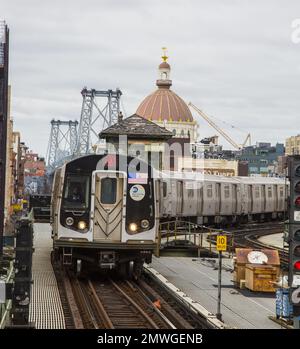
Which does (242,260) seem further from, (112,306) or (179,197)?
(179,197)

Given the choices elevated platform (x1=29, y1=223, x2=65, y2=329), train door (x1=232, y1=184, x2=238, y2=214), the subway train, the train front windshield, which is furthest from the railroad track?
train door (x1=232, y1=184, x2=238, y2=214)

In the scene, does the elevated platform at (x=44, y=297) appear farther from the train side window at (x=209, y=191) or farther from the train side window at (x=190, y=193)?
the train side window at (x=209, y=191)

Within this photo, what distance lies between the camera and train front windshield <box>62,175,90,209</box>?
1762cm

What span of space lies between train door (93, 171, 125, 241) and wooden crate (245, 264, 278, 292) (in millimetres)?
3478

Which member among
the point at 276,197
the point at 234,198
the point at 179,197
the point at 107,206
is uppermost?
the point at 276,197

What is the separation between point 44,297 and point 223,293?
4258 mm

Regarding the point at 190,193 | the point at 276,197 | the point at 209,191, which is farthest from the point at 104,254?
the point at 276,197

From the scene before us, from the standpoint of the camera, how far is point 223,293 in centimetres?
1675

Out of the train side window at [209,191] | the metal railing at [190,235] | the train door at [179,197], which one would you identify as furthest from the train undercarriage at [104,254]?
the train side window at [209,191]

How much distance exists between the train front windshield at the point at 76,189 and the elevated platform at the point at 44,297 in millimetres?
2154

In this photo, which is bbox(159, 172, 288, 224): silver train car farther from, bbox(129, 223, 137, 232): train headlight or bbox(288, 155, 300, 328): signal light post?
bbox(288, 155, 300, 328): signal light post

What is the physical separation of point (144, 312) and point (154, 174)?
16.3 feet

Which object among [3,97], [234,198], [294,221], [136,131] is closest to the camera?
[294,221]
